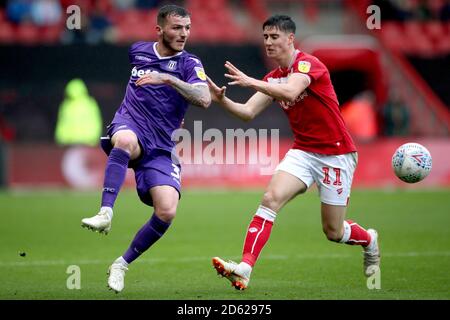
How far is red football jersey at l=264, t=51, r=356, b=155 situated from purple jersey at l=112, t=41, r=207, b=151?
0.88 metres

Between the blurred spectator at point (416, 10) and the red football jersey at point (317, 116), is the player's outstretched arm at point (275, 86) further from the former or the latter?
the blurred spectator at point (416, 10)

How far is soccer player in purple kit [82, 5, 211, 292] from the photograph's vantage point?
26.3 feet

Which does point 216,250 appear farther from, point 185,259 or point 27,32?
point 27,32

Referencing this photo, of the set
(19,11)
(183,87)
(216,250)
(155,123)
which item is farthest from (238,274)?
(19,11)

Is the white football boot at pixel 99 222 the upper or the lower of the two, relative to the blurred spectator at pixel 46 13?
lower

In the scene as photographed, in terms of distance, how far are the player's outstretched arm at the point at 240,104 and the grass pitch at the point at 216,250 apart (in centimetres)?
159

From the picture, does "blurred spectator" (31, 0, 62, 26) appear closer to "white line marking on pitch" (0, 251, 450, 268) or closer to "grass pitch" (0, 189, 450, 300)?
"grass pitch" (0, 189, 450, 300)

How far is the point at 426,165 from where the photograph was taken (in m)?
8.73

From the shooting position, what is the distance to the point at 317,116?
857 cm

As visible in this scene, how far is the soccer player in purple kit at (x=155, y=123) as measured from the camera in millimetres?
8008

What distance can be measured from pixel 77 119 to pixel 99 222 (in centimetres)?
1334

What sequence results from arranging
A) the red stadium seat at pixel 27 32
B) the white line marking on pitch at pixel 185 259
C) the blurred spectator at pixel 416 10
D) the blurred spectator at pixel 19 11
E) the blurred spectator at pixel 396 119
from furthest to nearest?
the blurred spectator at pixel 416 10 → the blurred spectator at pixel 19 11 → the red stadium seat at pixel 27 32 → the blurred spectator at pixel 396 119 → the white line marking on pitch at pixel 185 259

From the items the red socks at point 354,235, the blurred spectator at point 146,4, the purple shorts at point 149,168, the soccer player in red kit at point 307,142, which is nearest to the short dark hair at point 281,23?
the soccer player in red kit at point 307,142

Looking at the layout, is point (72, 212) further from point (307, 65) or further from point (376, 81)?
point (376, 81)
